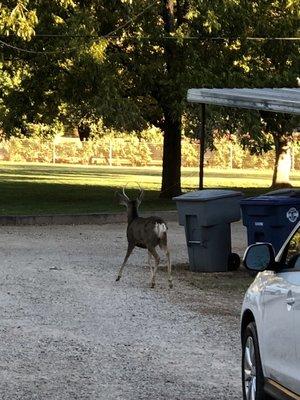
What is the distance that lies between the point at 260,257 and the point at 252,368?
80 cm

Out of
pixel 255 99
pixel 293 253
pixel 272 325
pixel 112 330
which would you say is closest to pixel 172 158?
pixel 255 99

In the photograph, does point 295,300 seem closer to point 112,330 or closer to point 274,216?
point 112,330

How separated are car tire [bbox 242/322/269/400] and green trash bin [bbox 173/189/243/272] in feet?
25.8

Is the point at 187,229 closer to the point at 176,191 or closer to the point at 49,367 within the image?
the point at 49,367

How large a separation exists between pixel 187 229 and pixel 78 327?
5229mm

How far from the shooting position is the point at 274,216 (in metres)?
14.3

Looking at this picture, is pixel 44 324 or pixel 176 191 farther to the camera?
pixel 176 191

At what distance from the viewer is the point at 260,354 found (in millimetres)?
6582

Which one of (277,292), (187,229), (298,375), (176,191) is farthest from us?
(176,191)

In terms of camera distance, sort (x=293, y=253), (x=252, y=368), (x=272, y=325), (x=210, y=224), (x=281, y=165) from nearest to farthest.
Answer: (x=272, y=325)
(x=293, y=253)
(x=252, y=368)
(x=210, y=224)
(x=281, y=165)

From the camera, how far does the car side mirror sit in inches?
254

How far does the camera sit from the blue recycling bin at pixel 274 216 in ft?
46.7

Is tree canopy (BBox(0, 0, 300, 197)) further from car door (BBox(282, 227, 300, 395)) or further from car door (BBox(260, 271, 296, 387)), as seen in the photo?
car door (BBox(282, 227, 300, 395))

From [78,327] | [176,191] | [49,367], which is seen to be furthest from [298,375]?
[176,191]
